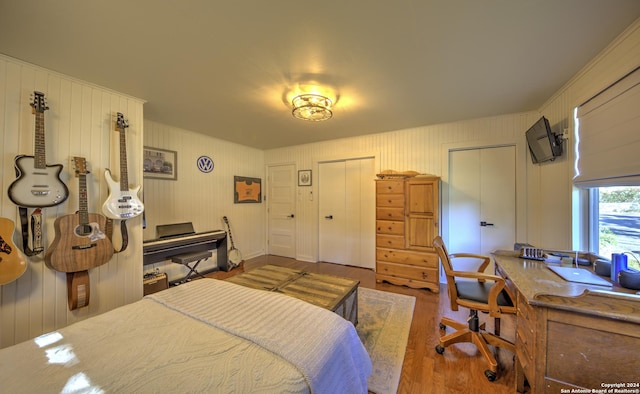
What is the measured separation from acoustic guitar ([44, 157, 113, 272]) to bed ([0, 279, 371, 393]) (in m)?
0.99

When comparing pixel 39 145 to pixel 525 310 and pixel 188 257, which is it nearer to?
pixel 188 257

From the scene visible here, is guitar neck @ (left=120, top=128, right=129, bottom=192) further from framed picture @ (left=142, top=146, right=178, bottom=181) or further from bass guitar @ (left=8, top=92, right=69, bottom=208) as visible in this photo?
framed picture @ (left=142, top=146, right=178, bottom=181)

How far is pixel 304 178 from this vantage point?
450cm

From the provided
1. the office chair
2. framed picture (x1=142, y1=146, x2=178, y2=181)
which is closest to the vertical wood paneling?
framed picture (x1=142, y1=146, x2=178, y2=181)

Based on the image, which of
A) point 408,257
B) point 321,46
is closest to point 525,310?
point 408,257

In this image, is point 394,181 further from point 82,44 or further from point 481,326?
point 82,44

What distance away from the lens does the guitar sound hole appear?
1.89 meters

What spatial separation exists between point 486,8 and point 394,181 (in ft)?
6.91

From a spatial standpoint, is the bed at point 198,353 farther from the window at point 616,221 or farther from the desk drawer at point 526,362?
the window at point 616,221

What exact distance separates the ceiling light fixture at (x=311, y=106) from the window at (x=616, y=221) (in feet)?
8.32

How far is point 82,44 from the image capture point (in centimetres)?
154

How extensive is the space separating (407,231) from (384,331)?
1.46 meters

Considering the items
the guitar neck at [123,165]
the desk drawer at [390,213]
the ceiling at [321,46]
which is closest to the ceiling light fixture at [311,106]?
the ceiling at [321,46]

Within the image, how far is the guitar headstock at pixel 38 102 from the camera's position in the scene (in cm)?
172
